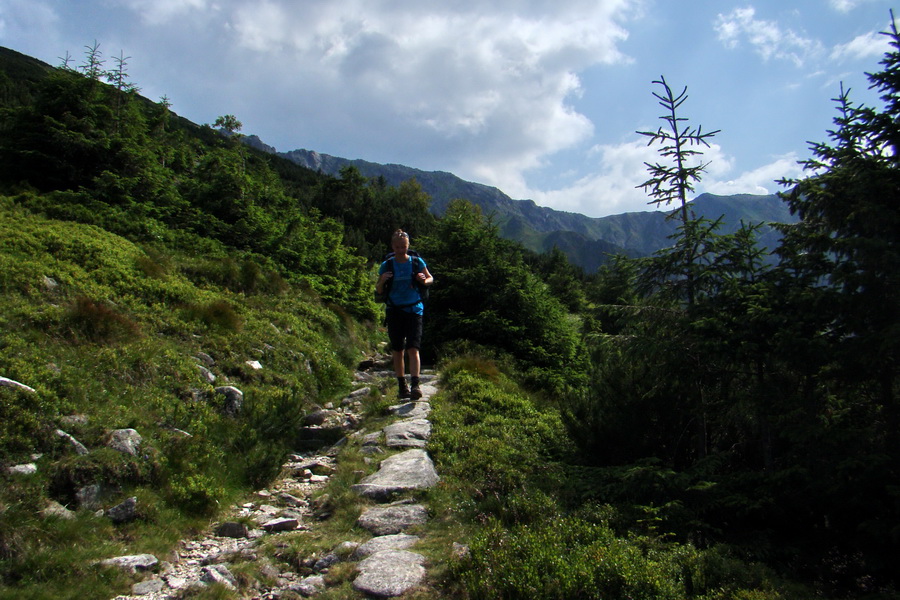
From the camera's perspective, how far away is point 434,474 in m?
5.34

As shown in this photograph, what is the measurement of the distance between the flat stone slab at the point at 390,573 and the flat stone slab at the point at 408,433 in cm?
252

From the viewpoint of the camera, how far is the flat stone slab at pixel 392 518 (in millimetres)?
4250

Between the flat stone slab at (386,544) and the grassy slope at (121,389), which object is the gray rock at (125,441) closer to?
the grassy slope at (121,389)

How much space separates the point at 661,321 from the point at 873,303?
6.60 feet

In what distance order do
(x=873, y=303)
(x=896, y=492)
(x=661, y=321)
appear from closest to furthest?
1. (x=896, y=492)
2. (x=873, y=303)
3. (x=661, y=321)

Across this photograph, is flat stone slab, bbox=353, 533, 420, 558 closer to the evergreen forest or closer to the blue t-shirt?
the evergreen forest

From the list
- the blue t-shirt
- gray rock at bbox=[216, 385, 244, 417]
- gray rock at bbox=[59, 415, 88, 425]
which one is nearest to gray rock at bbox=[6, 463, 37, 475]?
gray rock at bbox=[59, 415, 88, 425]

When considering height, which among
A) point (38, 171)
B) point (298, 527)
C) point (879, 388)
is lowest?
point (298, 527)

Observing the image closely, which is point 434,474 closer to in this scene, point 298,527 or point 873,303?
point 298,527

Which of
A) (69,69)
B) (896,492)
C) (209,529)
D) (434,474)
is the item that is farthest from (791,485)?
(69,69)

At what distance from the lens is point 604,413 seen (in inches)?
238

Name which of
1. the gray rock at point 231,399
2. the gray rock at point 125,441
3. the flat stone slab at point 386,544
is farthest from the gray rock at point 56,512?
the gray rock at point 231,399

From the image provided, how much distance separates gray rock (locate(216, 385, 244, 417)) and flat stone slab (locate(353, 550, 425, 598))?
3.44 metres

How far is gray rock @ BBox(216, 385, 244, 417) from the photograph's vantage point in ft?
20.6
